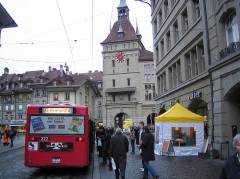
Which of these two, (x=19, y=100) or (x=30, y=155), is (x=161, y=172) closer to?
(x=30, y=155)

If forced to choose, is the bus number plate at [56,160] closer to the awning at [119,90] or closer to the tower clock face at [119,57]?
the awning at [119,90]

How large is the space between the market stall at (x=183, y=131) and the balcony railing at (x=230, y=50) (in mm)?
4529

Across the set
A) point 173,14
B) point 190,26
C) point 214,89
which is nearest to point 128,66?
point 173,14

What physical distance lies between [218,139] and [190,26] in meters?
8.74

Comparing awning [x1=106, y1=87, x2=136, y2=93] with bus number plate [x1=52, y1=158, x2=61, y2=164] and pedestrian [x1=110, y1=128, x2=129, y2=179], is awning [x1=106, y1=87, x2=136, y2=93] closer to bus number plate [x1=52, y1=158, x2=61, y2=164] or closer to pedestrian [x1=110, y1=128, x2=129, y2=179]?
bus number plate [x1=52, y1=158, x2=61, y2=164]

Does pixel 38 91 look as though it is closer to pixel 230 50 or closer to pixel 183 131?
pixel 183 131

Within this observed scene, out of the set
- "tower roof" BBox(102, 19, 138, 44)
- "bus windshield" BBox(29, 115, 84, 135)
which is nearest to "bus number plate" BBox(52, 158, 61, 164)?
"bus windshield" BBox(29, 115, 84, 135)

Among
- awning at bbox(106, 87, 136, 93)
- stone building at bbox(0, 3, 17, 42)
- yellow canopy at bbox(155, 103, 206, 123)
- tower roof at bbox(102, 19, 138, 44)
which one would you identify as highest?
tower roof at bbox(102, 19, 138, 44)

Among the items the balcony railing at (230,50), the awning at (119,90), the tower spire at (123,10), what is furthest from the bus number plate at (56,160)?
the tower spire at (123,10)

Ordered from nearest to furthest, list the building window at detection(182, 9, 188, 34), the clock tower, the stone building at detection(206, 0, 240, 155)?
the stone building at detection(206, 0, 240, 155), the building window at detection(182, 9, 188, 34), the clock tower

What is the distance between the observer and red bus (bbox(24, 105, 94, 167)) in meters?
14.2

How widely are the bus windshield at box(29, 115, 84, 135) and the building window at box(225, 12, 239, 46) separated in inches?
315

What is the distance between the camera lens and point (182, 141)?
71.9 ft

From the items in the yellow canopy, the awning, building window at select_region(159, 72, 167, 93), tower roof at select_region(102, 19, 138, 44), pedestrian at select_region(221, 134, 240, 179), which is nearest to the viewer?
pedestrian at select_region(221, 134, 240, 179)
